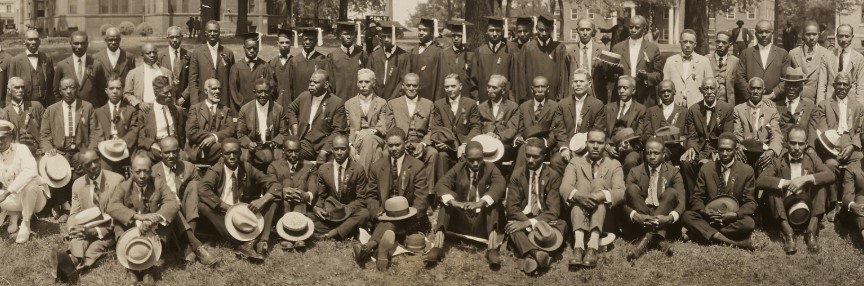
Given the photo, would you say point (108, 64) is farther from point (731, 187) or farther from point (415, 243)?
point (731, 187)

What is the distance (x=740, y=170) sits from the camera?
9758mm

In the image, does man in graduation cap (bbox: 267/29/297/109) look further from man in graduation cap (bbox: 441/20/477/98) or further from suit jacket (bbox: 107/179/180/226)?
suit jacket (bbox: 107/179/180/226)

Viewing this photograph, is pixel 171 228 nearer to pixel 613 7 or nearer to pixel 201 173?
pixel 201 173

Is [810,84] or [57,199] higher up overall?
[810,84]

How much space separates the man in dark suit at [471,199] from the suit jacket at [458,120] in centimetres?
115

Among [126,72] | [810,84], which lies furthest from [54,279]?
[810,84]

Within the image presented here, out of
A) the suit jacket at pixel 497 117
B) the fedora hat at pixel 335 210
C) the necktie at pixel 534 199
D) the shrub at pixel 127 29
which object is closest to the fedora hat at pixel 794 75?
the suit jacket at pixel 497 117

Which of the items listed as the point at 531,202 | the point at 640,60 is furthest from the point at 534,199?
the point at 640,60

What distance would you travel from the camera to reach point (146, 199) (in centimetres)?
919

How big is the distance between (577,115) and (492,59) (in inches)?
70.9

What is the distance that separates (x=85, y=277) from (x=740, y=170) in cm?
684

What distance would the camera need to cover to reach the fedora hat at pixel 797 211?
9797 mm

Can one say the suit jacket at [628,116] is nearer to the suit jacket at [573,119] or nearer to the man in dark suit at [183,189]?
the suit jacket at [573,119]

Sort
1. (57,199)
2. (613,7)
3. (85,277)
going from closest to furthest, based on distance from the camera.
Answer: (85,277) < (57,199) < (613,7)
